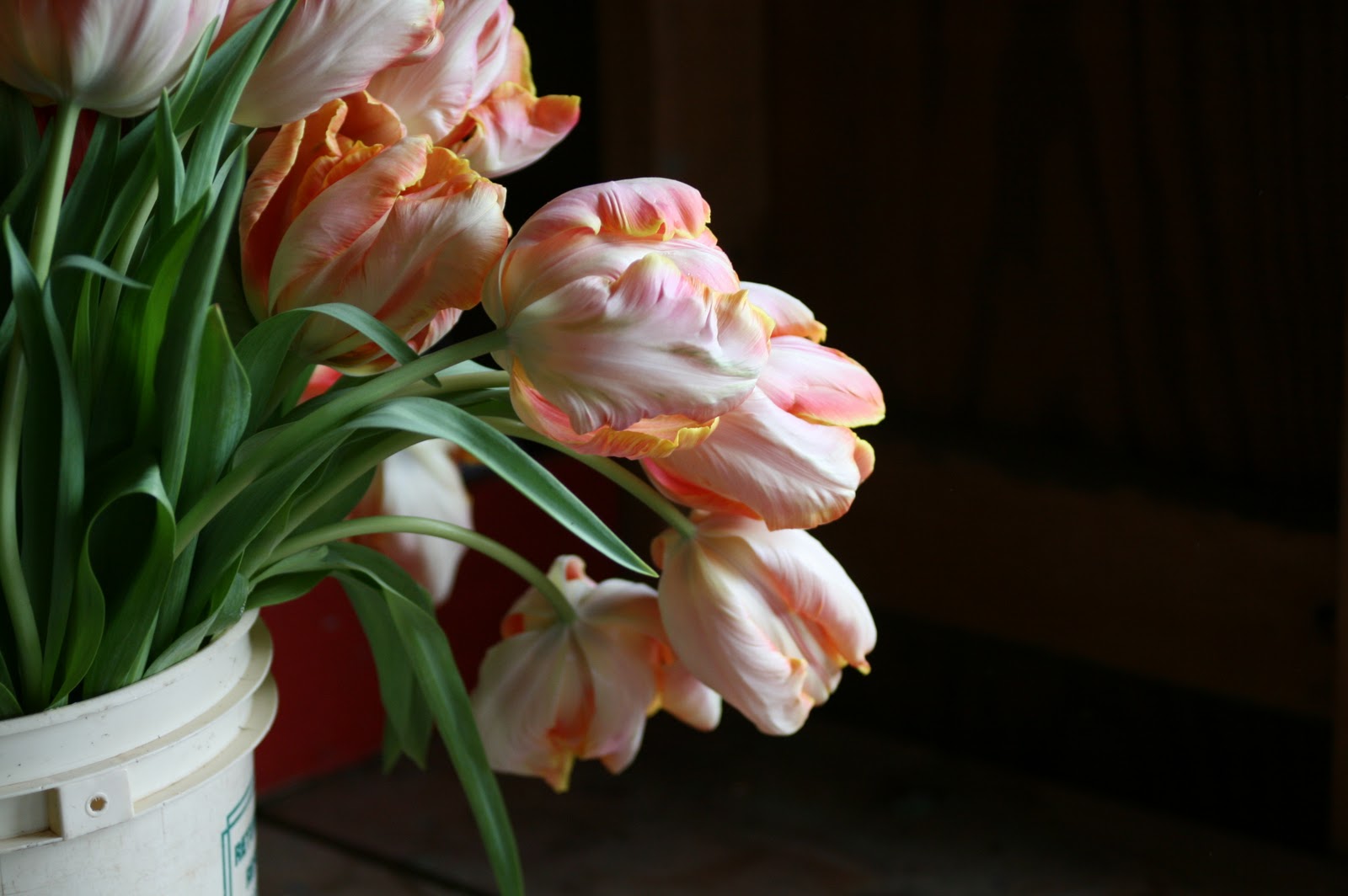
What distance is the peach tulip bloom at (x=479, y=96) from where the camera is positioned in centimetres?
44

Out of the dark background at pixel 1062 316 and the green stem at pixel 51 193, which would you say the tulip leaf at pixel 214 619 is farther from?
the dark background at pixel 1062 316

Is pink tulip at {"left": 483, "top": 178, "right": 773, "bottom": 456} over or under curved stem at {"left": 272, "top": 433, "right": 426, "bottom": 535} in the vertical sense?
over

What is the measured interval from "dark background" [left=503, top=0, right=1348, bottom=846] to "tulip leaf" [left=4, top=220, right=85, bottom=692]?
0.68 meters

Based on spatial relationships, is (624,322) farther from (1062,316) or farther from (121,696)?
(1062,316)

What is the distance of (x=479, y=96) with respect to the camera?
45 centimetres

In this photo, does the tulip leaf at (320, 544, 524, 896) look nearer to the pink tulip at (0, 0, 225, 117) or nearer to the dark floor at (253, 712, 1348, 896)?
the pink tulip at (0, 0, 225, 117)

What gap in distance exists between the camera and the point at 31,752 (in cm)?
38

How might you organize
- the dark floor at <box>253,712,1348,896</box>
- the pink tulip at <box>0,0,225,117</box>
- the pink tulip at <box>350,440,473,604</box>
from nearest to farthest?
the pink tulip at <box>0,0,225,117</box>, the pink tulip at <box>350,440,473,604</box>, the dark floor at <box>253,712,1348,896</box>

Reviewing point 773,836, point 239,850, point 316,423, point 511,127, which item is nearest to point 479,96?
point 511,127

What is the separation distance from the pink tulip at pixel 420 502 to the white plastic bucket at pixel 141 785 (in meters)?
0.13

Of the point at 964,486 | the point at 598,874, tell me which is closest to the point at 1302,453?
the point at 964,486

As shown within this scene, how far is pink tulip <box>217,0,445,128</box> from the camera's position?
0.39m

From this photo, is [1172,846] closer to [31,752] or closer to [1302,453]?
[1302,453]


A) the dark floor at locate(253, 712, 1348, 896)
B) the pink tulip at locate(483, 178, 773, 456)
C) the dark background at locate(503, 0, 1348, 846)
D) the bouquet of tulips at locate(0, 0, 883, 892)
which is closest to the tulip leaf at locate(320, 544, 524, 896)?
the bouquet of tulips at locate(0, 0, 883, 892)
